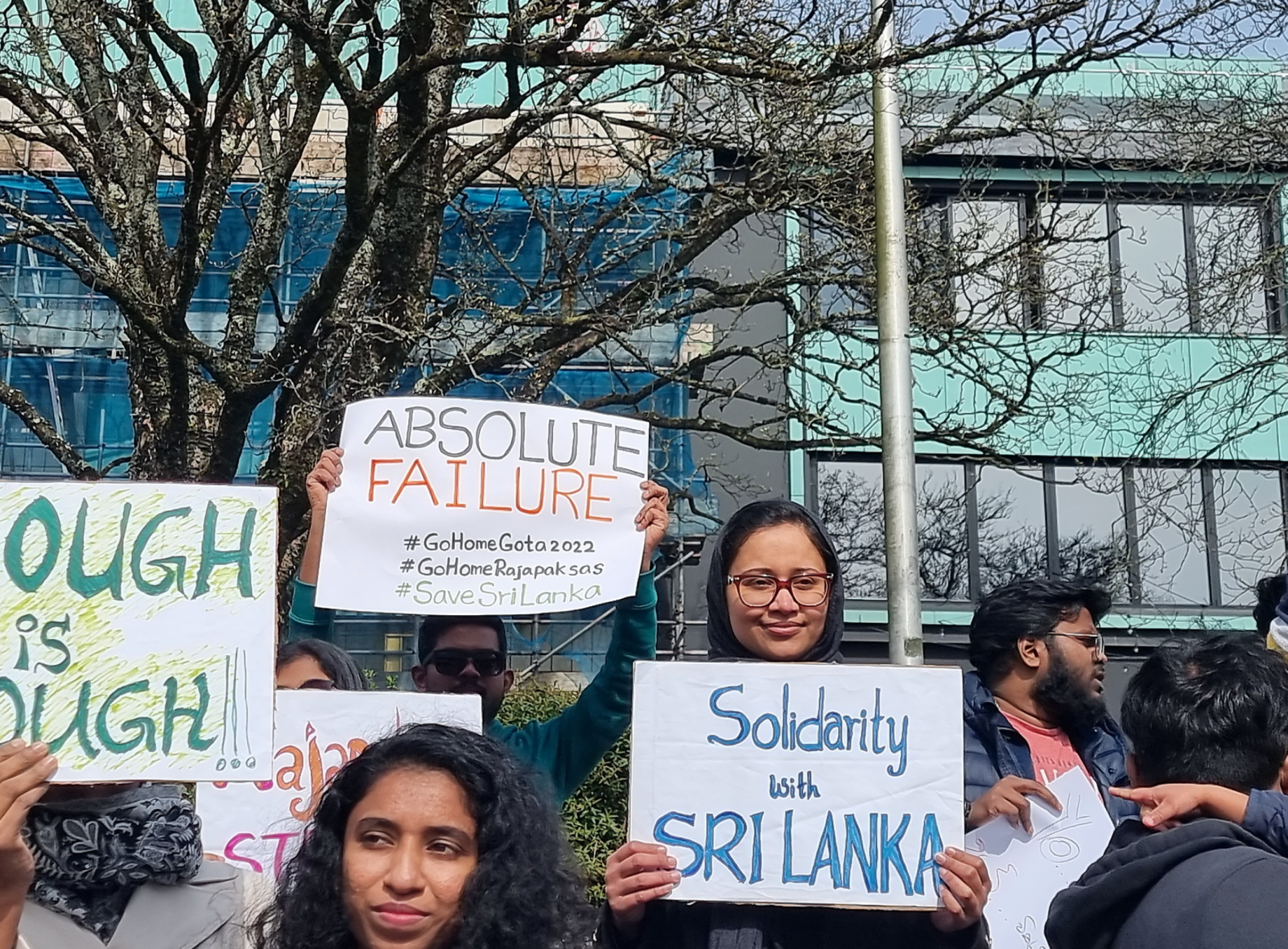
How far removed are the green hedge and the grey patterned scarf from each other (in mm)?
6729

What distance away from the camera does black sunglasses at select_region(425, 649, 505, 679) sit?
137 inches

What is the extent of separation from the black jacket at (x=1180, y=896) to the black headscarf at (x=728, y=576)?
A: 785mm

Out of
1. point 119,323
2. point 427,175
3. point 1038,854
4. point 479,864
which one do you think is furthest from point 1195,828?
point 119,323

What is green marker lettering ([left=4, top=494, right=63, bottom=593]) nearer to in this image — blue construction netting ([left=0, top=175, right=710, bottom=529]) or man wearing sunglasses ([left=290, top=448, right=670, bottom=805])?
man wearing sunglasses ([left=290, top=448, right=670, bottom=805])

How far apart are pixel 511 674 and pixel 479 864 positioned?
4.74 ft

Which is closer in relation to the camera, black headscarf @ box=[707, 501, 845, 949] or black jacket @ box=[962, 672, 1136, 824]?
black headscarf @ box=[707, 501, 845, 949]

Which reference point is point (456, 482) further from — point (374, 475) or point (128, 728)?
point (128, 728)

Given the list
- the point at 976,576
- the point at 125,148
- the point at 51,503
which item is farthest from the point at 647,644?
the point at 976,576

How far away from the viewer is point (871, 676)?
9.04ft

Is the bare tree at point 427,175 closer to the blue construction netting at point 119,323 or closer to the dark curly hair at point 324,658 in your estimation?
the blue construction netting at point 119,323

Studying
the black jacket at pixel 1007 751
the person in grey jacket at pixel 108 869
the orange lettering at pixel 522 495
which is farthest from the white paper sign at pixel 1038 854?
the person in grey jacket at pixel 108 869

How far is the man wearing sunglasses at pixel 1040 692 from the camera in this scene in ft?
11.5

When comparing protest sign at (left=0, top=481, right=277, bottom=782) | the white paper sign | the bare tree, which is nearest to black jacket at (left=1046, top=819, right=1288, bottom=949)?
the white paper sign

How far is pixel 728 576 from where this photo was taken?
3.00 meters
